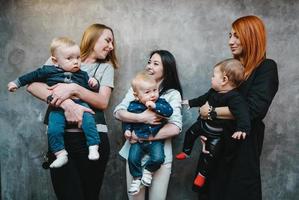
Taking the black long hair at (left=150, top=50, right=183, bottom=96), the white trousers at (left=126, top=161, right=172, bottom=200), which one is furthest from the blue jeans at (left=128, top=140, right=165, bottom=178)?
the black long hair at (left=150, top=50, right=183, bottom=96)

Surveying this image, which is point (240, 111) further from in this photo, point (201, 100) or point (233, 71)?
point (201, 100)

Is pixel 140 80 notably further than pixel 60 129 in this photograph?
Yes

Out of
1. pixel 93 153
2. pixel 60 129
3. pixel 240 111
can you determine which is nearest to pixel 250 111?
pixel 240 111

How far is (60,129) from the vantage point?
359 cm

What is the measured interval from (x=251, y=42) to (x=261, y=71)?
0.86 feet

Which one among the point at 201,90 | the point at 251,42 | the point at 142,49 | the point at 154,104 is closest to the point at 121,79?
the point at 142,49

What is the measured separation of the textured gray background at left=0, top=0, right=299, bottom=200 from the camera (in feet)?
15.4

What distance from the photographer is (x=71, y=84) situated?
373cm

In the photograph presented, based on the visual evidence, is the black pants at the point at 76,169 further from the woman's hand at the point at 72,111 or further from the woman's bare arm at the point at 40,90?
the woman's bare arm at the point at 40,90

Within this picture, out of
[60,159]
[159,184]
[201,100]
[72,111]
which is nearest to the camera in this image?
[60,159]

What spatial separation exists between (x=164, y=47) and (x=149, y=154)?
51.3 inches

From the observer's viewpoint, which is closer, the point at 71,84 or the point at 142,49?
the point at 71,84

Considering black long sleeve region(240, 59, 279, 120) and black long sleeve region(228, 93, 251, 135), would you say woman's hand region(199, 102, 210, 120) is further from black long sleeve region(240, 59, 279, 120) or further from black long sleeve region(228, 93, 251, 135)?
black long sleeve region(240, 59, 279, 120)

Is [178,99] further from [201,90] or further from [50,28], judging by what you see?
[50,28]
